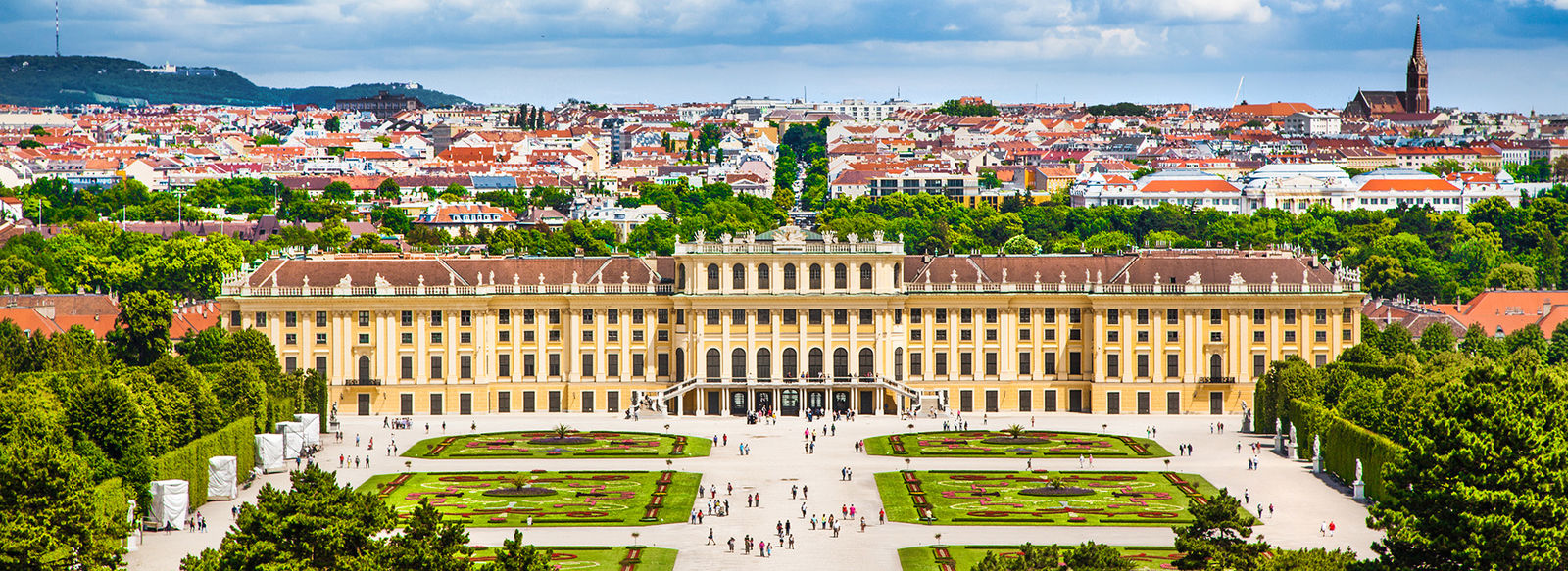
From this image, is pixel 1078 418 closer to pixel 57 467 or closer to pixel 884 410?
pixel 884 410

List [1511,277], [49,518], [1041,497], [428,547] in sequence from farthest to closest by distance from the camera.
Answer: [1511,277] → [1041,497] → [49,518] → [428,547]

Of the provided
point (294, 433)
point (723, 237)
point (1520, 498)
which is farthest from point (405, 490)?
point (1520, 498)

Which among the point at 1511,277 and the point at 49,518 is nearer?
the point at 49,518

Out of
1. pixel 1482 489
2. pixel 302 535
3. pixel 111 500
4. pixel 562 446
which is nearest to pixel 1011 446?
pixel 562 446

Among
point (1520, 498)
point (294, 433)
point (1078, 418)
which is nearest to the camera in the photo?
point (1520, 498)

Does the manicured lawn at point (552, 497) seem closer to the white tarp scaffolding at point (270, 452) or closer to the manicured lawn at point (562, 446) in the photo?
the white tarp scaffolding at point (270, 452)

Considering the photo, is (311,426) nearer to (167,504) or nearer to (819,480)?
(167,504)
